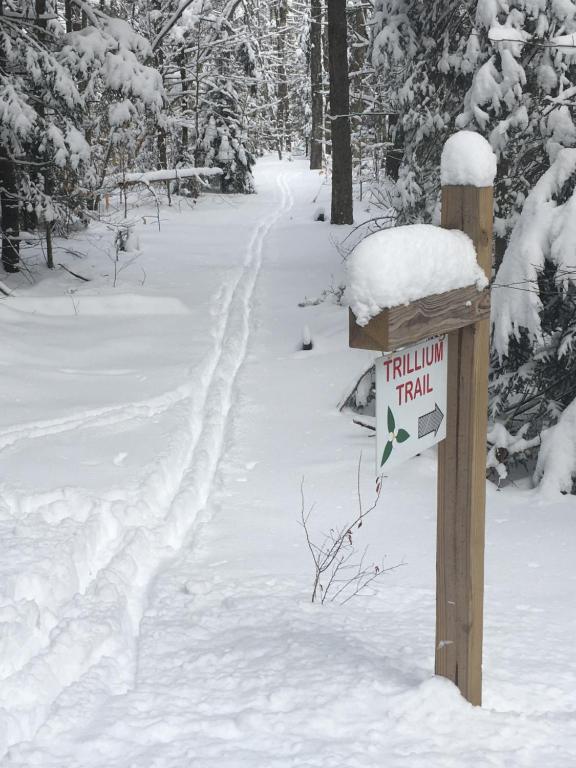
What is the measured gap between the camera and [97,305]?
11445 mm

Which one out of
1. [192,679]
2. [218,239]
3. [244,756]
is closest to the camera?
[244,756]

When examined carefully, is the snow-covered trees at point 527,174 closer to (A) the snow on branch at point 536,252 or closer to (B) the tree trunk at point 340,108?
(A) the snow on branch at point 536,252

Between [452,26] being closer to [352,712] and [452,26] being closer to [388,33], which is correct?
[388,33]

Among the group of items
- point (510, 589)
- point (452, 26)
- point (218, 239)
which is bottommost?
point (510, 589)

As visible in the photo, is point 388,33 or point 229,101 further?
point 229,101

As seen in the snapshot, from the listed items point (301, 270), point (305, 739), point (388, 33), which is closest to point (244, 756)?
point (305, 739)

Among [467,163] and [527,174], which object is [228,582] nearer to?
[467,163]

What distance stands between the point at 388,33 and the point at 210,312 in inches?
173

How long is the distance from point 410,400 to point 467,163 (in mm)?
869

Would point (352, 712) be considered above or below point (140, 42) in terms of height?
below

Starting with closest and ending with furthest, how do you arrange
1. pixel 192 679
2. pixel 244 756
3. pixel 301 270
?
pixel 244 756, pixel 192 679, pixel 301 270

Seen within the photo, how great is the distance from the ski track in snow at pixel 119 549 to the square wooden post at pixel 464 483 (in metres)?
1.39

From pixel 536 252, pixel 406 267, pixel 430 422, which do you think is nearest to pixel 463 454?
pixel 430 422

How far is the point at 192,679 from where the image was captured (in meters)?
3.69
